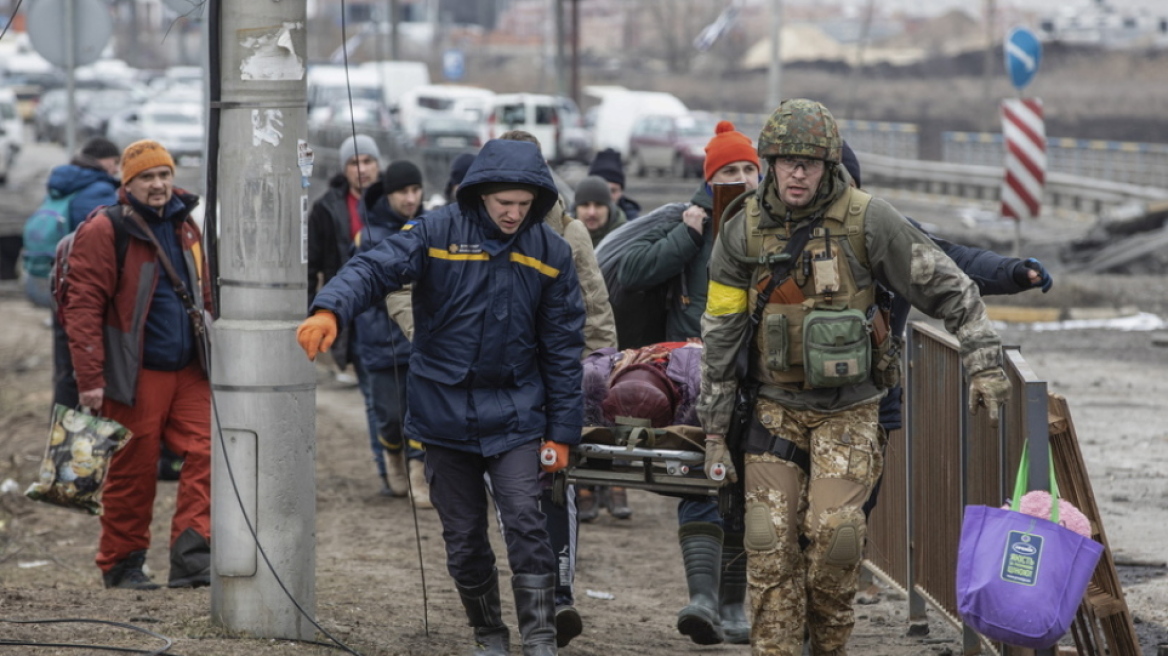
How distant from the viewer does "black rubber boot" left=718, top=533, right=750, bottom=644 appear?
20.0ft

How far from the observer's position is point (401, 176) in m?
8.73

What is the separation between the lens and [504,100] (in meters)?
40.5

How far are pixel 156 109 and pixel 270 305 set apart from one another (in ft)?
127

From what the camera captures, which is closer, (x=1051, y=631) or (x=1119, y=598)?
(x=1051, y=631)

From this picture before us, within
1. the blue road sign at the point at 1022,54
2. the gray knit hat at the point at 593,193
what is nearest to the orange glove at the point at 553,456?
the gray knit hat at the point at 593,193

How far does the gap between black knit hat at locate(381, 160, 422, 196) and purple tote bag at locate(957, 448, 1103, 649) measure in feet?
16.0

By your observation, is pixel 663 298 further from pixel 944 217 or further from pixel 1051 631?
pixel 944 217

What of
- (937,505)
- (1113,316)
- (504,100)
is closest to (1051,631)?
(937,505)

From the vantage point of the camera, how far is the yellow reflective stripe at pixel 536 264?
5195 millimetres

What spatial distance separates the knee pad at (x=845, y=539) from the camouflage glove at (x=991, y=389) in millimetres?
505

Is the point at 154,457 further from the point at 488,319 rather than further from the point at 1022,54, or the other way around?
the point at 1022,54

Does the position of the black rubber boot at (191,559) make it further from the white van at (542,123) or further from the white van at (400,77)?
the white van at (400,77)

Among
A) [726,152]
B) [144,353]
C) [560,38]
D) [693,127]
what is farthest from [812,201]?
[560,38]

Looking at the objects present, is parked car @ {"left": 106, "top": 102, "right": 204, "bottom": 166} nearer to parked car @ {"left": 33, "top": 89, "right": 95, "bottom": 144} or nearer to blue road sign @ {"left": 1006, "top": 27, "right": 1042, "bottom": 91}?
parked car @ {"left": 33, "top": 89, "right": 95, "bottom": 144}
